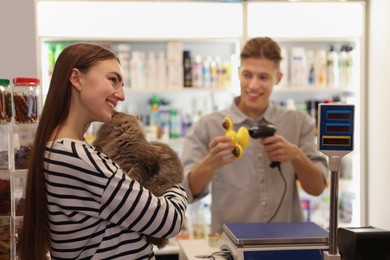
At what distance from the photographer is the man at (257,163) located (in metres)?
2.50

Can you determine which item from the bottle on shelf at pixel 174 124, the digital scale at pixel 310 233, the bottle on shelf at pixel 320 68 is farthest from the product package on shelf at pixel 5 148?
the bottle on shelf at pixel 320 68

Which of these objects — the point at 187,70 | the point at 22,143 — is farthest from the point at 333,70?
the point at 22,143

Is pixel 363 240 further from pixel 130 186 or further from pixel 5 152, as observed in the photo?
pixel 5 152

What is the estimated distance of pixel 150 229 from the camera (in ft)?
4.87

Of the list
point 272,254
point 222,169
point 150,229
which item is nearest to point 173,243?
point 222,169

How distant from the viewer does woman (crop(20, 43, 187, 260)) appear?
144 cm

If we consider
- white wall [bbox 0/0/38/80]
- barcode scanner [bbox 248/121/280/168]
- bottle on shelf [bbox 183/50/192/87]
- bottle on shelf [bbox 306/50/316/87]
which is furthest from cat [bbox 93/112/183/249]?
bottle on shelf [bbox 306/50/316/87]

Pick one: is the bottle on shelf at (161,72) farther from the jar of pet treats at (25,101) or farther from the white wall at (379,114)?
the jar of pet treats at (25,101)

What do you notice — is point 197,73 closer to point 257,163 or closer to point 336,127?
point 257,163

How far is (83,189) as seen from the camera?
56.6 inches

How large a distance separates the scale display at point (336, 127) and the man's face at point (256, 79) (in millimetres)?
1042

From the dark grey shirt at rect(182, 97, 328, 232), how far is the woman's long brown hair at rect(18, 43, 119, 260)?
1058mm

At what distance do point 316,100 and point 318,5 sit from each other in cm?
82

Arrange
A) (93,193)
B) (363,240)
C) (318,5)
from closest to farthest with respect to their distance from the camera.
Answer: (93,193) → (363,240) → (318,5)
